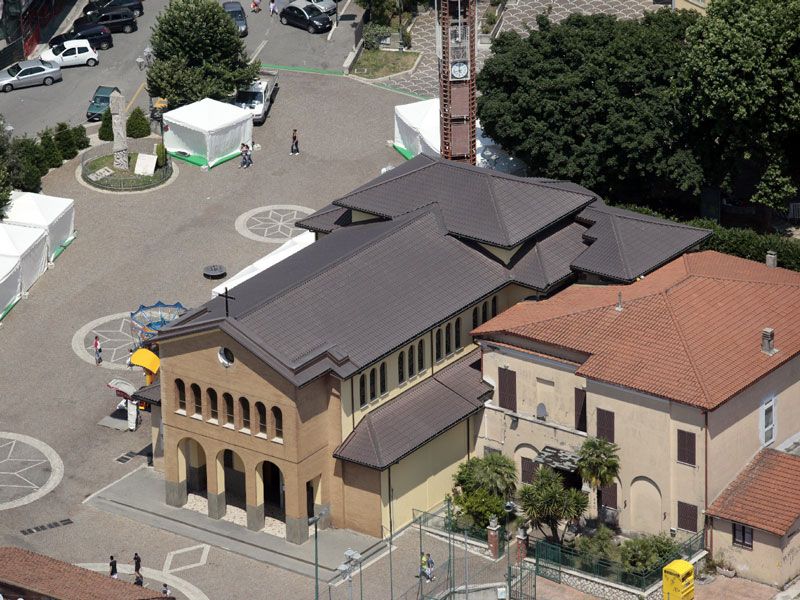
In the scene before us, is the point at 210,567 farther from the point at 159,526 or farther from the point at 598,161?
the point at 598,161

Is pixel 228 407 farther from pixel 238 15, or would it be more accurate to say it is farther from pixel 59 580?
pixel 238 15

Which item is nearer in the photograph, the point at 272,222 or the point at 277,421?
the point at 277,421

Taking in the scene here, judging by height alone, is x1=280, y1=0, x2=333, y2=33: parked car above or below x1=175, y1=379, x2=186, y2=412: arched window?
above

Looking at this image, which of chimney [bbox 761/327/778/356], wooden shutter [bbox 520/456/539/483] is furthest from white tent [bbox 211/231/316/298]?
chimney [bbox 761/327/778/356]

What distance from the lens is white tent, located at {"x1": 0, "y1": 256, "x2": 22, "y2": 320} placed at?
113 meters

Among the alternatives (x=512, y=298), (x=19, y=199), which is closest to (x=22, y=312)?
(x=19, y=199)

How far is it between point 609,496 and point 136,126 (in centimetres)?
5128

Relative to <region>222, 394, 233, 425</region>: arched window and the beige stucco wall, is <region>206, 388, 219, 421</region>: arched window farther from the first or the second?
the beige stucco wall

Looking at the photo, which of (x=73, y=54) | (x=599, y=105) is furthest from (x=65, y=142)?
(x=599, y=105)

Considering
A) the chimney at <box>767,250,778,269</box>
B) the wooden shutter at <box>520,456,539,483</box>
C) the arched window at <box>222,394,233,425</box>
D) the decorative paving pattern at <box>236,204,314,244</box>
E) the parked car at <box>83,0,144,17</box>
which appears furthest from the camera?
the parked car at <box>83,0,144,17</box>

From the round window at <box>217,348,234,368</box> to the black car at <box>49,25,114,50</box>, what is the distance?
57.0 meters

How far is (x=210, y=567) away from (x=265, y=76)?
175ft

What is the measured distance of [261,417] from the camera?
93.2m

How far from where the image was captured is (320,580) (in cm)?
9150
